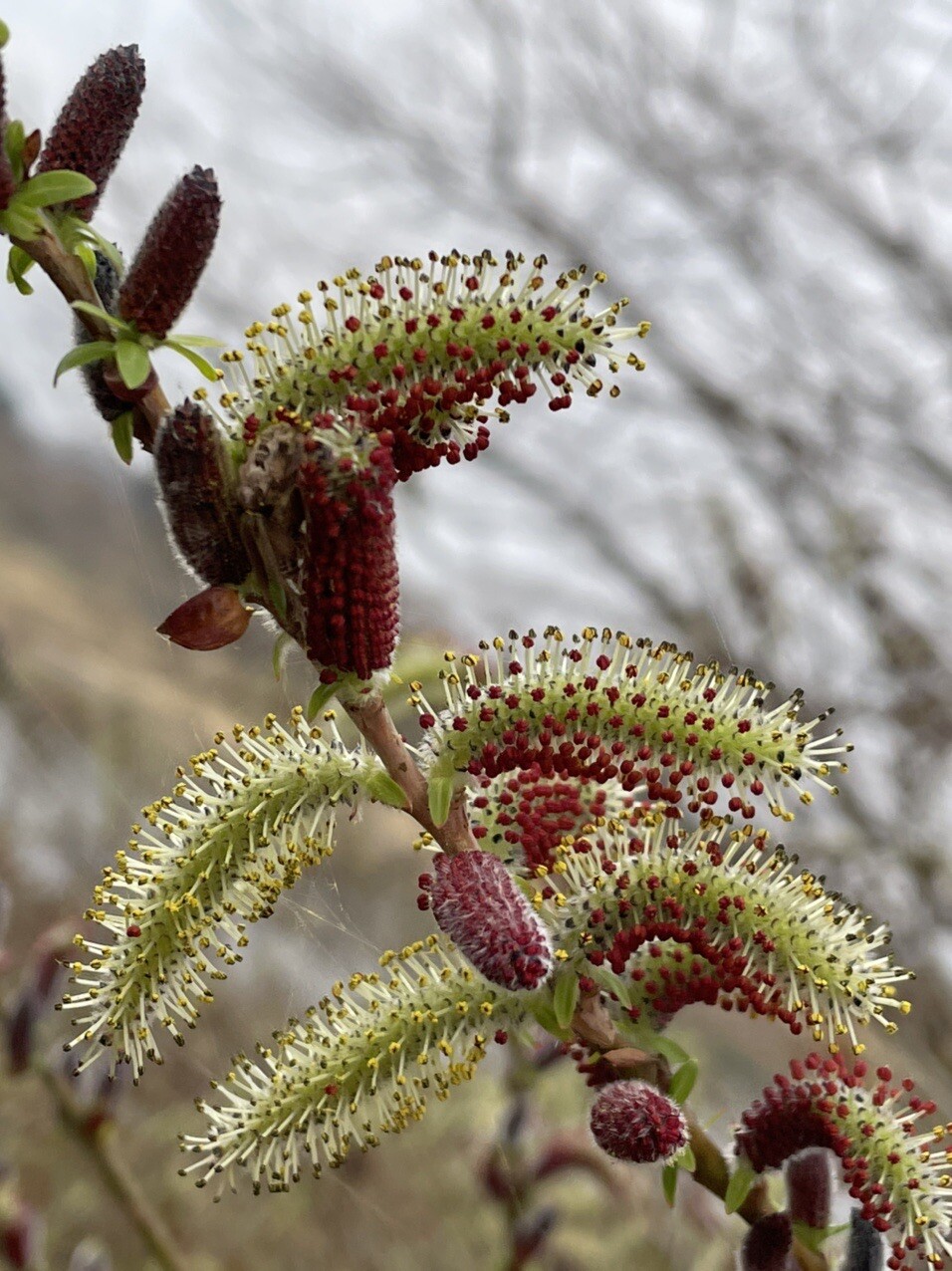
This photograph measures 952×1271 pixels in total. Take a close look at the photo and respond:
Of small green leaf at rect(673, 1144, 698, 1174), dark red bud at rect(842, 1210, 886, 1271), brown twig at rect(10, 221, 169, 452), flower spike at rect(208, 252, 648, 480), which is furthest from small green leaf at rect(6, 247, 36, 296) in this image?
dark red bud at rect(842, 1210, 886, 1271)

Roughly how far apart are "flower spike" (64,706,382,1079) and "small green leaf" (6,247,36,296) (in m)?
0.27

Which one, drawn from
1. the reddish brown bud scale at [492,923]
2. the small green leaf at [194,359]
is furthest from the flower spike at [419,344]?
the reddish brown bud scale at [492,923]

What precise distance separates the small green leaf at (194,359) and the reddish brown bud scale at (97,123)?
78 mm

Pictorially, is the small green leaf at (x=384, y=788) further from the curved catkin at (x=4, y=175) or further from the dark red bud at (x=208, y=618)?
the curved catkin at (x=4, y=175)

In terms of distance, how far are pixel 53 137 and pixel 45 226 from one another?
0.15 ft

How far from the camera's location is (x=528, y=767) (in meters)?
0.72

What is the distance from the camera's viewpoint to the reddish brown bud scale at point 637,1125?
25.4 inches

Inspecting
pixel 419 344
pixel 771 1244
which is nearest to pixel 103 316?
pixel 419 344

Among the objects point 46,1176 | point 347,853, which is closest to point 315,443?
point 347,853

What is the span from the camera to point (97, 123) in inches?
24.8

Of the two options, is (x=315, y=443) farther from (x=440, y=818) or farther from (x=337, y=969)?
(x=337, y=969)

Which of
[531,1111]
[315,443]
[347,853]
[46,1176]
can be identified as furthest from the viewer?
[46,1176]

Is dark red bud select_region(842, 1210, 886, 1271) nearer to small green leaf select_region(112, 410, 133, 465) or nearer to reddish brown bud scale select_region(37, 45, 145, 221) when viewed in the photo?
small green leaf select_region(112, 410, 133, 465)

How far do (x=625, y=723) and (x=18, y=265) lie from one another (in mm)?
395
